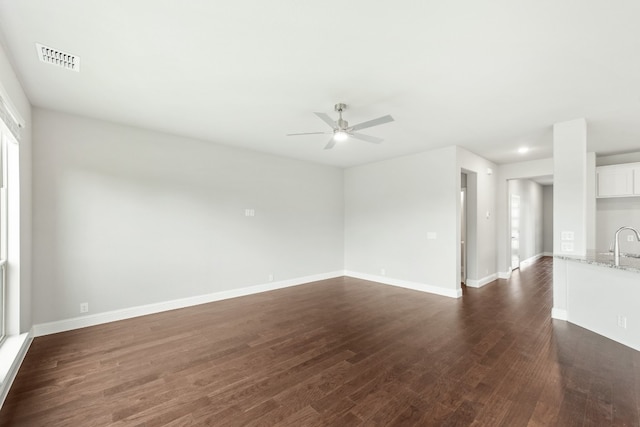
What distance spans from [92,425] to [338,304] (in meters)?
3.24

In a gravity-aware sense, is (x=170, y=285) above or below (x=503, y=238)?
below

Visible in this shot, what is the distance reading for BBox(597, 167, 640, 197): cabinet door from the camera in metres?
4.91

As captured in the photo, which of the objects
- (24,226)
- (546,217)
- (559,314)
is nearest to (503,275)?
(559,314)

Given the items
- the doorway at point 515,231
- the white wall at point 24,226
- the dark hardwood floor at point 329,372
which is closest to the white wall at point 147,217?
the white wall at point 24,226

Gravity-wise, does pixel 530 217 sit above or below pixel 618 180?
below

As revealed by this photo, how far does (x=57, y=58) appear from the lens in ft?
7.41

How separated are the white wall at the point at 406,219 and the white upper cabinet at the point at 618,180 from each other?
308 cm

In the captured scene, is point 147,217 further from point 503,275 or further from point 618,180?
point 618,180

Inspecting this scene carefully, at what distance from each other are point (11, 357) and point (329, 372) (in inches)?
116

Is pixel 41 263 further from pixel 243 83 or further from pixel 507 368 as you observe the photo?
pixel 507 368

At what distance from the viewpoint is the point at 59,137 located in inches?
134

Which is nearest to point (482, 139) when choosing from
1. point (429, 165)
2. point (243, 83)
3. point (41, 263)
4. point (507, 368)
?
point (429, 165)

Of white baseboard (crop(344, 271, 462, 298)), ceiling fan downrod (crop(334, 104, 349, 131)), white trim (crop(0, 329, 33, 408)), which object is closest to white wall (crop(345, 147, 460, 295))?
white baseboard (crop(344, 271, 462, 298))

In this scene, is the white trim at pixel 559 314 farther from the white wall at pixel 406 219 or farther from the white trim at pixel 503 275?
the white trim at pixel 503 275
